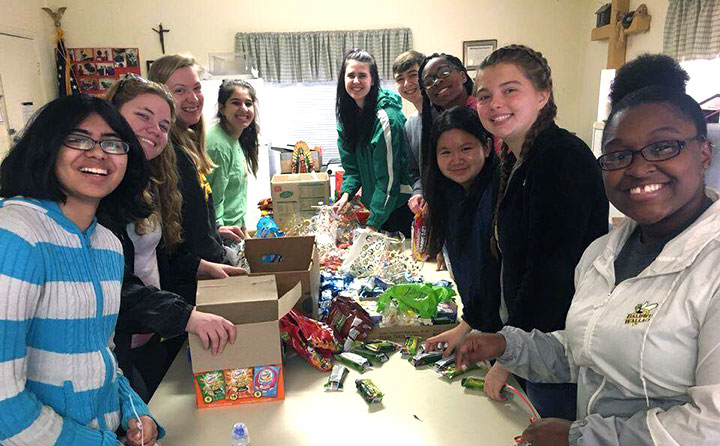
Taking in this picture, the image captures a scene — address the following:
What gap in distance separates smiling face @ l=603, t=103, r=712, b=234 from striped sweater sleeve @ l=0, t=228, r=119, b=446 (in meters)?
1.14

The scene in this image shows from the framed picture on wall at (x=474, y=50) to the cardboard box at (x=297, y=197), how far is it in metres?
3.09

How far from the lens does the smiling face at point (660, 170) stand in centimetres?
87

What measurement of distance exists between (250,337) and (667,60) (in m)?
1.18

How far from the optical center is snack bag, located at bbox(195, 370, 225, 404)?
123cm

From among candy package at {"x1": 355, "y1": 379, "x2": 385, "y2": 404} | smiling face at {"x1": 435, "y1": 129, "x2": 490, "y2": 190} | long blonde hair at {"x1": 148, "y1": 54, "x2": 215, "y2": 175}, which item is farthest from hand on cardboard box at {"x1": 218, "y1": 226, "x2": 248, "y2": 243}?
candy package at {"x1": 355, "y1": 379, "x2": 385, "y2": 404}

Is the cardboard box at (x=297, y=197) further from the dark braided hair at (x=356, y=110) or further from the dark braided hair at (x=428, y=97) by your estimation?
the dark braided hair at (x=428, y=97)

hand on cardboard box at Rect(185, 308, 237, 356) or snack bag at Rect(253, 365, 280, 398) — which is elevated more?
hand on cardboard box at Rect(185, 308, 237, 356)

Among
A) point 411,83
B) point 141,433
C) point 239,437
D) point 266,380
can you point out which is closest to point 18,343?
point 141,433

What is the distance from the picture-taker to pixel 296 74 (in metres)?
5.25

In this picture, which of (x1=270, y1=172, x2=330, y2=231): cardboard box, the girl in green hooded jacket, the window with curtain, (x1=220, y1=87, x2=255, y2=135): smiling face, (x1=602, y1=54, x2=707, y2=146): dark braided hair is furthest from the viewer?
the window with curtain

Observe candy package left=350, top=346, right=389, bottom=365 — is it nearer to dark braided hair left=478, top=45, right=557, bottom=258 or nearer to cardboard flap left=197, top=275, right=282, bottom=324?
cardboard flap left=197, top=275, right=282, bottom=324

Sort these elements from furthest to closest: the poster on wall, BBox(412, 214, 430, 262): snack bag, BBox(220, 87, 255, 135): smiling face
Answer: the poster on wall → BBox(220, 87, 255, 135): smiling face → BBox(412, 214, 430, 262): snack bag

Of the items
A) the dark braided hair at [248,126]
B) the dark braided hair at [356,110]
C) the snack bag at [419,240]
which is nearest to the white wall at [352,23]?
the dark braided hair at [356,110]

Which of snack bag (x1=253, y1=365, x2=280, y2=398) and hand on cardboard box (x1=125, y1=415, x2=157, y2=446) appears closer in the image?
hand on cardboard box (x1=125, y1=415, x2=157, y2=446)
